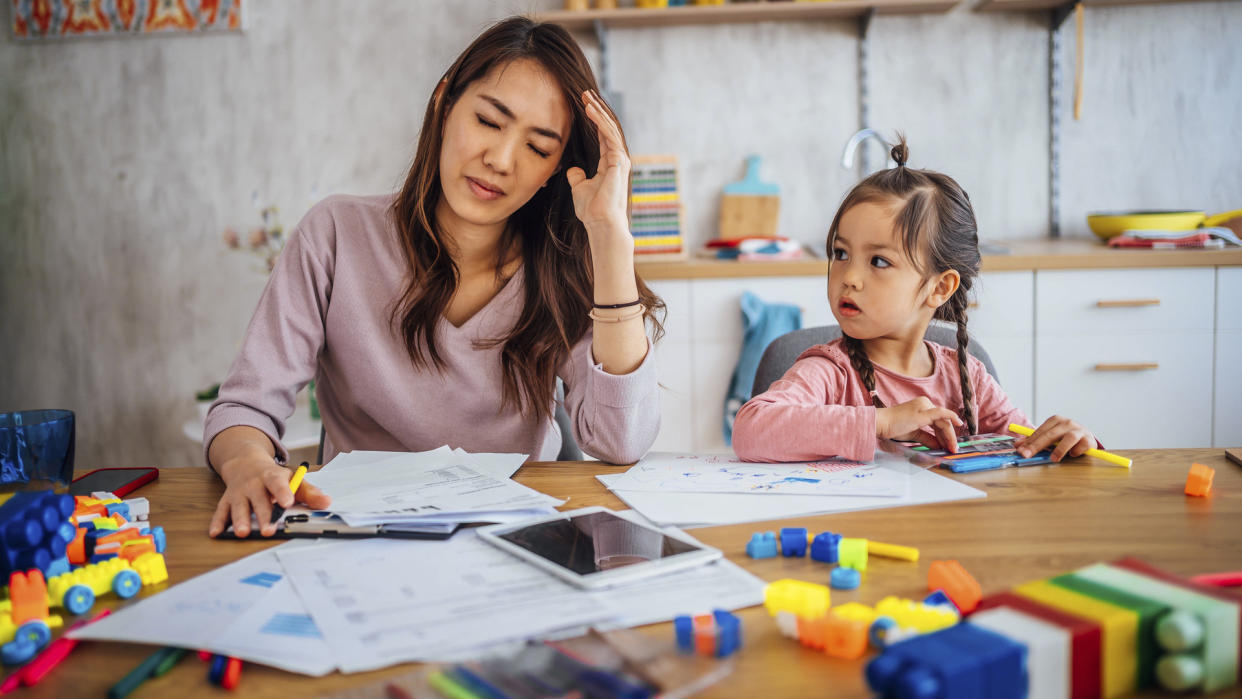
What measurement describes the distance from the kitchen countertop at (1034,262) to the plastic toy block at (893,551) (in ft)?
6.02

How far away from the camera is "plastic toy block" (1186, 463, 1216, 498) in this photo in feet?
3.05

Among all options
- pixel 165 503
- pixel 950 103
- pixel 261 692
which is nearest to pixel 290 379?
pixel 165 503

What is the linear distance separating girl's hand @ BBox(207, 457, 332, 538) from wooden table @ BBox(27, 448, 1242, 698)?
0.07ft

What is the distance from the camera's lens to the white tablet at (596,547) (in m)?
0.72

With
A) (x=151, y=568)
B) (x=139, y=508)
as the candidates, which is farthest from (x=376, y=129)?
(x=151, y=568)

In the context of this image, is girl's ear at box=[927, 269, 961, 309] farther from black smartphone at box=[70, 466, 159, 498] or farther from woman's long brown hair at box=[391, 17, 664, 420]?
black smartphone at box=[70, 466, 159, 498]

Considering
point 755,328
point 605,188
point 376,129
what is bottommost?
point 755,328

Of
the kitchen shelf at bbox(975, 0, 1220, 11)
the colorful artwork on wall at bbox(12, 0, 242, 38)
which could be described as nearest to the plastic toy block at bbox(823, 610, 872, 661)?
the kitchen shelf at bbox(975, 0, 1220, 11)

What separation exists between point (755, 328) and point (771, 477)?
5.07 feet

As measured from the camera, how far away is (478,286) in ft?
4.75

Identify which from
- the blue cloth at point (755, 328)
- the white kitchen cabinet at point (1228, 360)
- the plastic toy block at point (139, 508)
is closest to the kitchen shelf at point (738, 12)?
the blue cloth at point (755, 328)

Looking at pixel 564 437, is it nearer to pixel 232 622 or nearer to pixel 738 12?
pixel 232 622

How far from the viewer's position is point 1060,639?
0.50 meters

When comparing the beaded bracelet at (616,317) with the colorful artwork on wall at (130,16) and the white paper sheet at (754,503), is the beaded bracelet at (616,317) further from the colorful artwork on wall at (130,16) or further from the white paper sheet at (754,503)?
the colorful artwork on wall at (130,16)
